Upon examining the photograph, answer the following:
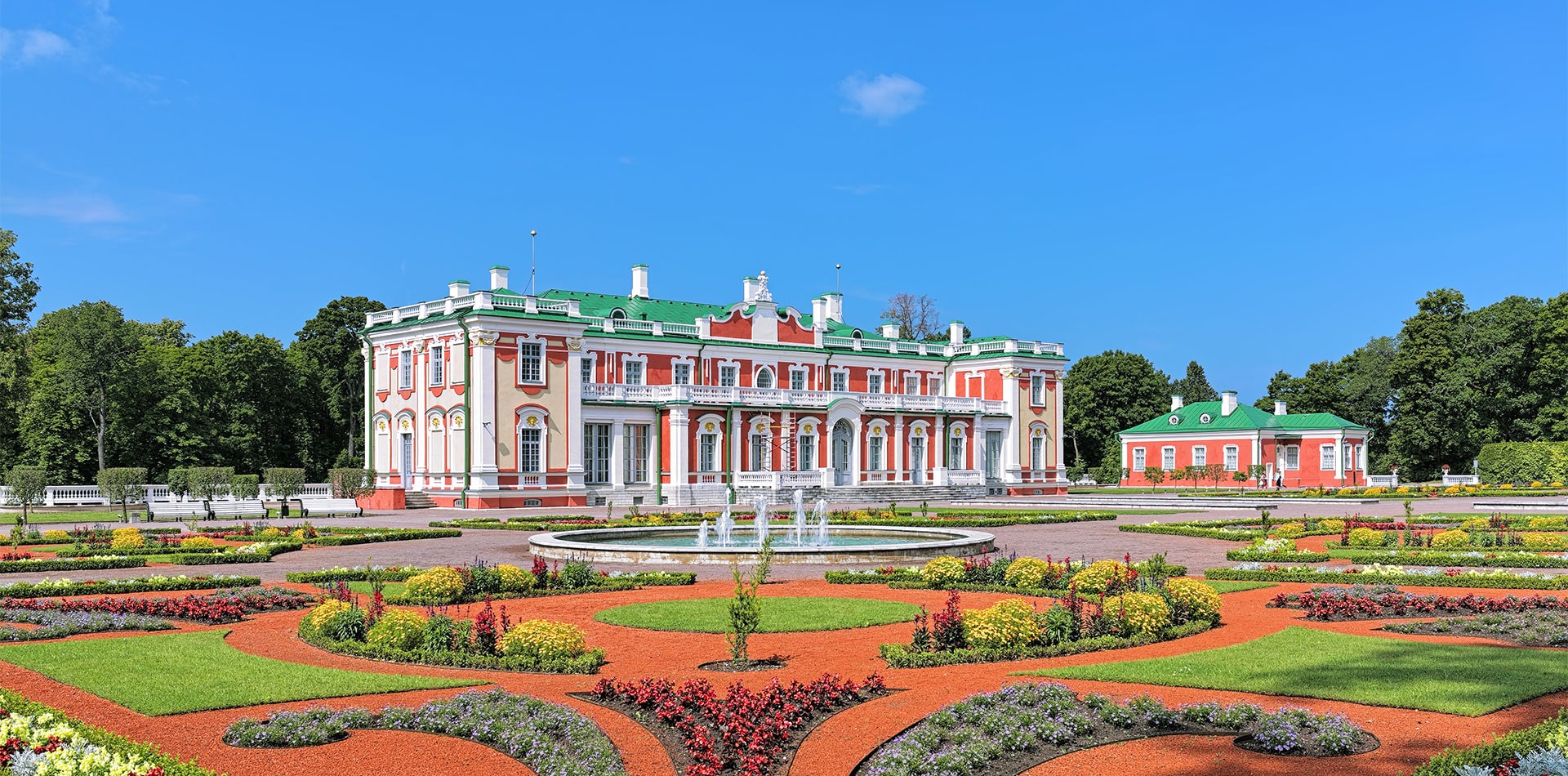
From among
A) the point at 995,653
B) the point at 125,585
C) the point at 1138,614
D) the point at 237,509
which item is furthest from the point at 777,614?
the point at 237,509

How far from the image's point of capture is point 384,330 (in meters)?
51.1

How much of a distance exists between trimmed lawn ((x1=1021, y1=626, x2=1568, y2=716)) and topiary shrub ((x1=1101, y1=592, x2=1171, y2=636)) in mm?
892

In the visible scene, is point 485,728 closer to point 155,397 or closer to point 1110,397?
point 155,397

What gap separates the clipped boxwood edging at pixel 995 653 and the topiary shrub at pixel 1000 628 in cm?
11

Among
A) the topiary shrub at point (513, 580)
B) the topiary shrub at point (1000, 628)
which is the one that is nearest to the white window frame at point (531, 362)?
the topiary shrub at point (513, 580)

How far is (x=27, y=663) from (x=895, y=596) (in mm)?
10470

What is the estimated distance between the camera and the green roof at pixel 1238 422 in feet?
229

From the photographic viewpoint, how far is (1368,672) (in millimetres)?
10805

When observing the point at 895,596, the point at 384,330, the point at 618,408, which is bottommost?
the point at 895,596

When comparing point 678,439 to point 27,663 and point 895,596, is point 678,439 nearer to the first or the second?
point 895,596

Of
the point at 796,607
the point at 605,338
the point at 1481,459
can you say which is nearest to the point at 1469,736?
the point at 796,607

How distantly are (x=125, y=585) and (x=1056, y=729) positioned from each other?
49.3ft

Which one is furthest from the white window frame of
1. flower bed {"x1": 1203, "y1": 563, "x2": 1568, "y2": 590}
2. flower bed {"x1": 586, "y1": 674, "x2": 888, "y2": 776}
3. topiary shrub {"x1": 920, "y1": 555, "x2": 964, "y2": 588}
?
flower bed {"x1": 586, "y1": 674, "x2": 888, "y2": 776}

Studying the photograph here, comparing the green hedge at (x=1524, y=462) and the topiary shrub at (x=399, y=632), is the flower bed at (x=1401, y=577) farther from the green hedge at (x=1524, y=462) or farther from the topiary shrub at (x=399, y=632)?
the green hedge at (x=1524, y=462)
